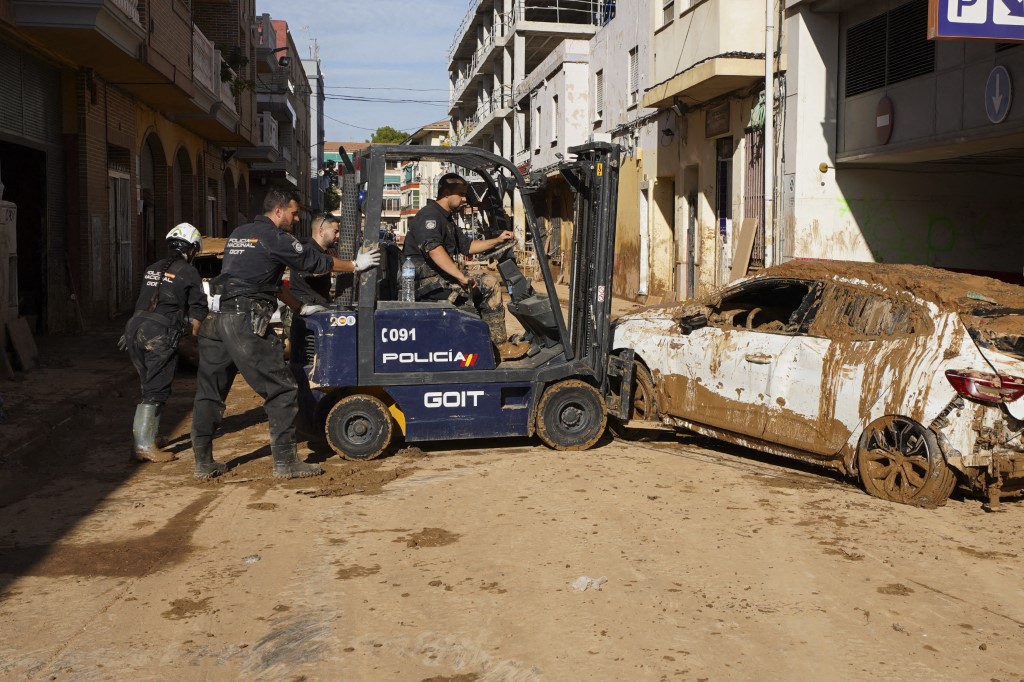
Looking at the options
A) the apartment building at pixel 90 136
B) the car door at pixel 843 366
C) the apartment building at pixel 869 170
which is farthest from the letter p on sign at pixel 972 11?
the apartment building at pixel 90 136

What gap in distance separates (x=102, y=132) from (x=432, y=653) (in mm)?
15601

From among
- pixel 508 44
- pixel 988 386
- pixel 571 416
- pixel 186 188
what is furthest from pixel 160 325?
pixel 508 44

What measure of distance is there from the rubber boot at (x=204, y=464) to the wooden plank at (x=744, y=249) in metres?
11.3

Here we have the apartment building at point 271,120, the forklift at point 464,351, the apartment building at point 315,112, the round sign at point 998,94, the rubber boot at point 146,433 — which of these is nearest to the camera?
the forklift at point 464,351

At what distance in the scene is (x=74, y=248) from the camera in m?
16.4

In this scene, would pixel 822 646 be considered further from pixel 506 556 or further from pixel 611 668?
pixel 506 556

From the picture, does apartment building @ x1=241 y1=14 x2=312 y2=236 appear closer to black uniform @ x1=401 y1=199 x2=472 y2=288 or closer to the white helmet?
the white helmet

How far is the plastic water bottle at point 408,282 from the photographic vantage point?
25.6 ft

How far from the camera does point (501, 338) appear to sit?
28.6 ft

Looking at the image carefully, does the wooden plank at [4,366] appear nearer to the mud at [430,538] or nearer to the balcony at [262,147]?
the mud at [430,538]

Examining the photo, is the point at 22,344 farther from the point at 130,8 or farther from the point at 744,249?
the point at 744,249


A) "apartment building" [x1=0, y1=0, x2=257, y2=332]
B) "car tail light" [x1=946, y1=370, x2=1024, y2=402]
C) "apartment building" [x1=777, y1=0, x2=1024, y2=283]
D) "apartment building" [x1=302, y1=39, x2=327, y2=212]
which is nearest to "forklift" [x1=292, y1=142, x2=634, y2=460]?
"car tail light" [x1=946, y1=370, x2=1024, y2=402]

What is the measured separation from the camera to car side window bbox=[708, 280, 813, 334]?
7.20 metres

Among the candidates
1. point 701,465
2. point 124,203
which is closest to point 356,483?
point 701,465
